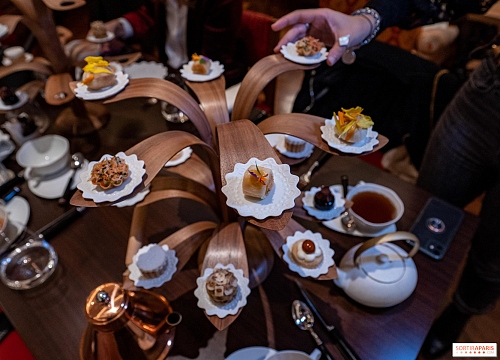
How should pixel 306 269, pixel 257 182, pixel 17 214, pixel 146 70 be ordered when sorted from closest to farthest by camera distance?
pixel 257 182 → pixel 306 269 → pixel 17 214 → pixel 146 70

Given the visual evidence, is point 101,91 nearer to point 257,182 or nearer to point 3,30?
point 257,182

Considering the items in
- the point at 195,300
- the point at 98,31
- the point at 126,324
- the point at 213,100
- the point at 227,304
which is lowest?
the point at 195,300

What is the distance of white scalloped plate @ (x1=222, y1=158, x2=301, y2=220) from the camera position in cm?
59

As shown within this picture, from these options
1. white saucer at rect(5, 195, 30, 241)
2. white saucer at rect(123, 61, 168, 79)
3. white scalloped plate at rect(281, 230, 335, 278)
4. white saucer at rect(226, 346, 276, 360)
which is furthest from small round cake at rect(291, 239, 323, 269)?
white saucer at rect(123, 61, 168, 79)

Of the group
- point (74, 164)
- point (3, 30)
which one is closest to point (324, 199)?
point (74, 164)

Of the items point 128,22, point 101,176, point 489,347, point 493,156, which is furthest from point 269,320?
point 128,22

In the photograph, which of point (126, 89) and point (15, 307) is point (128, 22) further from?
point (15, 307)

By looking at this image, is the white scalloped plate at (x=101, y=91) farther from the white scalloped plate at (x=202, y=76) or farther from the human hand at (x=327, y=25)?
the human hand at (x=327, y=25)

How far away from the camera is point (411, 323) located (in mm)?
966

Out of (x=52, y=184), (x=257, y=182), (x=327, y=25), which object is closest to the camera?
(x=257, y=182)

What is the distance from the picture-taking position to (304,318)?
0.97 metres

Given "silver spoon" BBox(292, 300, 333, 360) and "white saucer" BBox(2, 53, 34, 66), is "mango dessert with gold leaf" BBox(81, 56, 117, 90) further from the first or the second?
"white saucer" BBox(2, 53, 34, 66)

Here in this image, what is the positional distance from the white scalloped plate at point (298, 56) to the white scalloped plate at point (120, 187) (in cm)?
57

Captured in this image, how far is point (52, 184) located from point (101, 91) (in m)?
0.69
